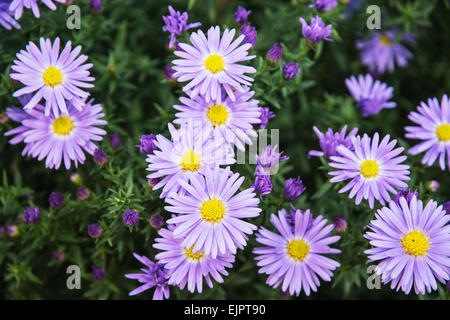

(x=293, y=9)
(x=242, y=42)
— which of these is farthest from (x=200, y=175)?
(x=293, y=9)

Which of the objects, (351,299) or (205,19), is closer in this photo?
(351,299)

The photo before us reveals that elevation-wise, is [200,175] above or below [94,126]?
below

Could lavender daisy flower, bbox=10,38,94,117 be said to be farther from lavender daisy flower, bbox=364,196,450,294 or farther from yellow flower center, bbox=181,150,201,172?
lavender daisy flower, bbox=364,196,450,294

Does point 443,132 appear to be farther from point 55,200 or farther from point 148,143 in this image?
point 55,200

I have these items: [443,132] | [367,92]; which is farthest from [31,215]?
[443,132]

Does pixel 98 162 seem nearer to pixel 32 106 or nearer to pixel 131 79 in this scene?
pixel 32 106

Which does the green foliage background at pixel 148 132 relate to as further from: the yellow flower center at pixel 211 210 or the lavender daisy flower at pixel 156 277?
the yellow flower center at pixel 211 210
